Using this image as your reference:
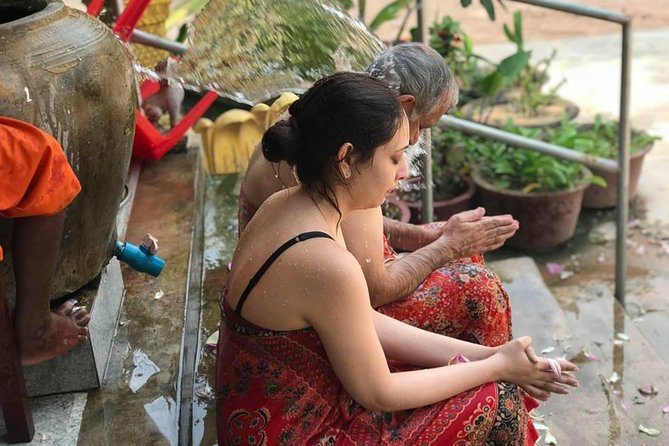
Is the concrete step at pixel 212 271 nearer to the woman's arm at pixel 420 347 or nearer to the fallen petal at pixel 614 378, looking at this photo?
the woman's arm at pixel 420 347

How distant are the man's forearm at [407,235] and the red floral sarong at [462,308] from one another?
1.08 feet

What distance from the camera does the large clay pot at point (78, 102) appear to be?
1966 millimetres

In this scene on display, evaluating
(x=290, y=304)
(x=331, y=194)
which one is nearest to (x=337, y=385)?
(x=290, y=304)

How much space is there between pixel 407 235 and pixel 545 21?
23.2 ft

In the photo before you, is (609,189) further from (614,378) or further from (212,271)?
(212,271)

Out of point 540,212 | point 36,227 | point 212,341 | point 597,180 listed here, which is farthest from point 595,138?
point 36,227

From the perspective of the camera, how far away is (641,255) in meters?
4.54

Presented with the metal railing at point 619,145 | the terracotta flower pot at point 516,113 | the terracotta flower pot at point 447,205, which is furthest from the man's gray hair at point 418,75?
the terracotta flower pot at point 516,113

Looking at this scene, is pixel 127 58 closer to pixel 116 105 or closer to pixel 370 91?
pixel 116 105

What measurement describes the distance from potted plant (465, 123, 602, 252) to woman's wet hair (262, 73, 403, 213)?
281 cm

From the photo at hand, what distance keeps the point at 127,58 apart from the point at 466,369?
1.16 m

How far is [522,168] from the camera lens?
4773 millimetres

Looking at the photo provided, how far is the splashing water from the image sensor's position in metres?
2.96

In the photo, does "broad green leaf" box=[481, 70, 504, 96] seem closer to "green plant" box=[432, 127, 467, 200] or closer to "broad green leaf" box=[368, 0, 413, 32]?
"green plant" box=[432, 127, 467, 200]
